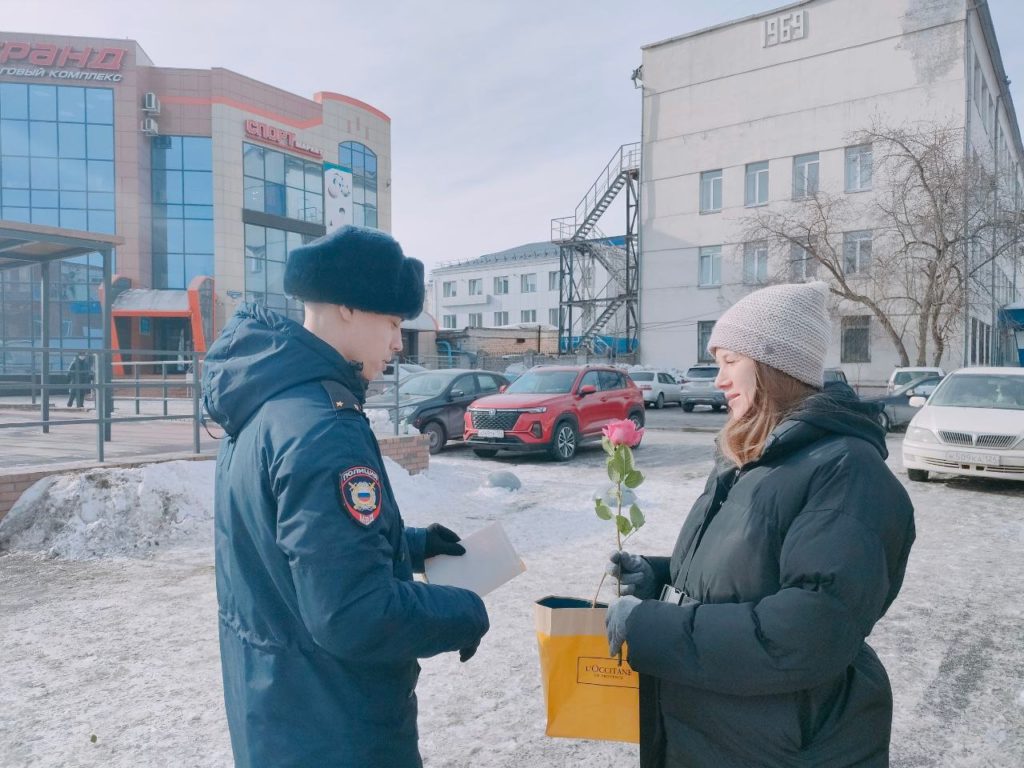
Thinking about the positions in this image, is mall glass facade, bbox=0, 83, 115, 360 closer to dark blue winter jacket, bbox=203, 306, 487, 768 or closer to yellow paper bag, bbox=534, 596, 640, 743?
dark blue winter jacket, bbox=203, 306, 487, 768

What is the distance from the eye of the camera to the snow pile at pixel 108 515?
6207 millimetres

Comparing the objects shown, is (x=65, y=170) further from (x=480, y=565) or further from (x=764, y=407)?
(x=764, y=407)

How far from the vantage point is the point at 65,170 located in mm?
32594

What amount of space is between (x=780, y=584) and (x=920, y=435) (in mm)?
9349

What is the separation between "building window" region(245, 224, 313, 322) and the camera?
115 ft

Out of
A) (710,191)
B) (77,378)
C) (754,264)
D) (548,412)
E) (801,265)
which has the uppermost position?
(710,191)

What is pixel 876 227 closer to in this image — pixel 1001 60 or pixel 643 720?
pixel 1001 60

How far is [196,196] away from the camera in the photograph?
33.9m

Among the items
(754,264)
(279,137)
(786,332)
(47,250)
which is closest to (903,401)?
(754,264)

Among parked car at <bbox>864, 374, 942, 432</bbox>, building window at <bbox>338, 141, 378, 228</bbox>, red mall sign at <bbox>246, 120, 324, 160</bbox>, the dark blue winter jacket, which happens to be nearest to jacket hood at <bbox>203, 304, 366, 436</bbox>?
the dark blue winter jacket

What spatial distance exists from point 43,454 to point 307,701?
331 inches

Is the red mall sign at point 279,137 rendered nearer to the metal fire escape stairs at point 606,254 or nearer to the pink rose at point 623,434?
the metal fire escape stairs at point 606,254

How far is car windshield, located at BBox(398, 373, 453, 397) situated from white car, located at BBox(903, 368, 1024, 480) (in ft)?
24.7

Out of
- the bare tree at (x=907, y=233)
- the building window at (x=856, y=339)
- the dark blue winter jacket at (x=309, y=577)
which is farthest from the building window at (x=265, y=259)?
the dark blue winter jacket at (x=309, y=577)
